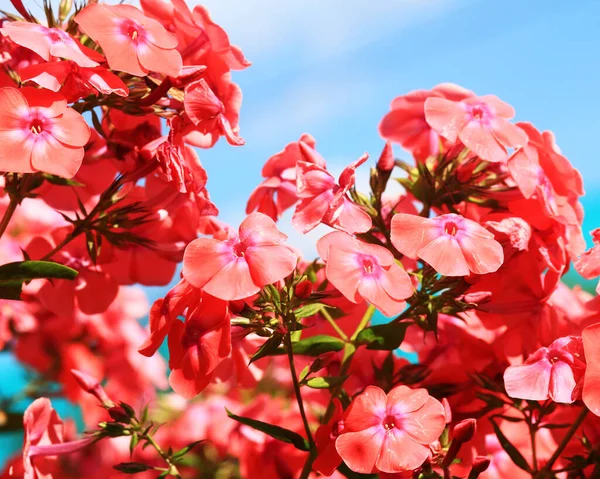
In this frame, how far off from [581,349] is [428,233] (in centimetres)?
25

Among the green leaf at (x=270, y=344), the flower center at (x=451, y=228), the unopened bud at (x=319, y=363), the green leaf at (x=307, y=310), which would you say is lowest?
the unopened bud at (x=319, y=363)

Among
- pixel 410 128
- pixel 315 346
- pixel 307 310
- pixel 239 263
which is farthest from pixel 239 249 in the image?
pixel 410 128

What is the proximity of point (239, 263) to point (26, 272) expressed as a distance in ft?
1.09

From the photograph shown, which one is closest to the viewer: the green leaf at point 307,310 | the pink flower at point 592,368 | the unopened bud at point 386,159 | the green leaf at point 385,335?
the pink flower at point 592,368

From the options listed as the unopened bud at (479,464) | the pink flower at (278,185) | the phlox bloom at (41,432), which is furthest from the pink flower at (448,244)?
the phlox bloom at (41,432)

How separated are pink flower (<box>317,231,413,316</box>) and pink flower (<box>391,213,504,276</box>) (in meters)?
0.04

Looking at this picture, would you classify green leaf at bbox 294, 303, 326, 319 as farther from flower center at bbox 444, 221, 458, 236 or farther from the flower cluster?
flower center at bbox 444, 221, 458, 236

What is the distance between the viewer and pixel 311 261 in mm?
1361

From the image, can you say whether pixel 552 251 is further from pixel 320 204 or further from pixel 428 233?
pixel 320 204

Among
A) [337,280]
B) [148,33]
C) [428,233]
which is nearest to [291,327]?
[337,280]

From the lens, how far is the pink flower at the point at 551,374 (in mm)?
1029

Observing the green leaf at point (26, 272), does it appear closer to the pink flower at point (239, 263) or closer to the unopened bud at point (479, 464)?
the pink flower at point (239, 263)

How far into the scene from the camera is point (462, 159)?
1.41 meters

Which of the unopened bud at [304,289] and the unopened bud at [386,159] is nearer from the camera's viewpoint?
the unopened bud at [304,289]
